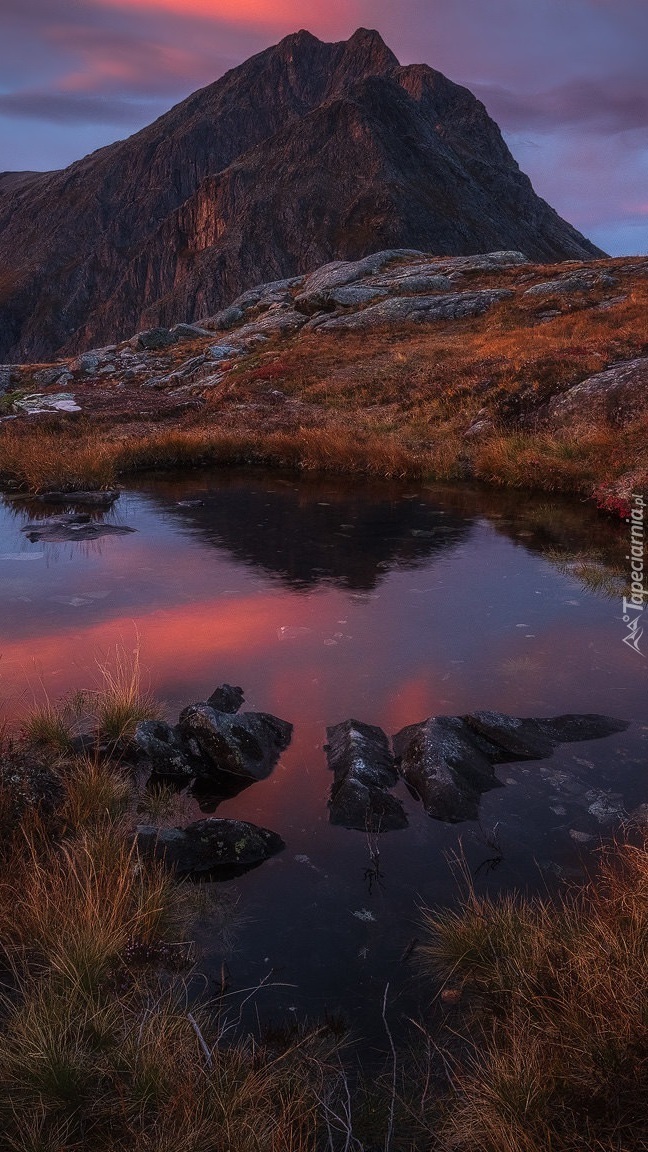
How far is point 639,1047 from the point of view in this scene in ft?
10.00

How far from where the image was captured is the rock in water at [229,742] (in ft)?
20.6

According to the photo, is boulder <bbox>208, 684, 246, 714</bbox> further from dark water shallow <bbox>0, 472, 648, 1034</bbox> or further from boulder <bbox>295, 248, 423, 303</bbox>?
boulder <bbox>295, 248, 423, 303</bbox>

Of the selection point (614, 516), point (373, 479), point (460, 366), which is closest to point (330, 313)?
point (460, 366)

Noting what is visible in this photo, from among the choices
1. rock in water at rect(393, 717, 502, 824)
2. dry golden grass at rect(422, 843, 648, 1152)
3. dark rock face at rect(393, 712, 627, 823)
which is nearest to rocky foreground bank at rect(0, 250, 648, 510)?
dark rock face at rect(393, 712, 627, 823)

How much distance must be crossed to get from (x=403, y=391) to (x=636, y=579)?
1765 cm

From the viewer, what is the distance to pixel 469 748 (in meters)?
6.29

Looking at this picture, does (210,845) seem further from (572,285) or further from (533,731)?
(572,285)

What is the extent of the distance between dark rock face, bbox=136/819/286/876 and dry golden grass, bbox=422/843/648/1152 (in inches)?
53.4

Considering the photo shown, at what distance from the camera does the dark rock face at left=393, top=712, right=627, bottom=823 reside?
5734 millimetres

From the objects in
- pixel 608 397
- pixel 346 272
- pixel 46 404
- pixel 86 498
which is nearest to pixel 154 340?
pixel 346 272

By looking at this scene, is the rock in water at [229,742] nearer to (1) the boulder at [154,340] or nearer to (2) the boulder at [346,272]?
(2) the boulder at [346,272]

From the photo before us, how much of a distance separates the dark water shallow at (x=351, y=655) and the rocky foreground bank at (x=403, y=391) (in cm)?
225

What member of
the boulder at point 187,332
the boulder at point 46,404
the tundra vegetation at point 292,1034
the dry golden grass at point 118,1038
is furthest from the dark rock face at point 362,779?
the boulder at point 187,332

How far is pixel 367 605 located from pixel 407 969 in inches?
266
